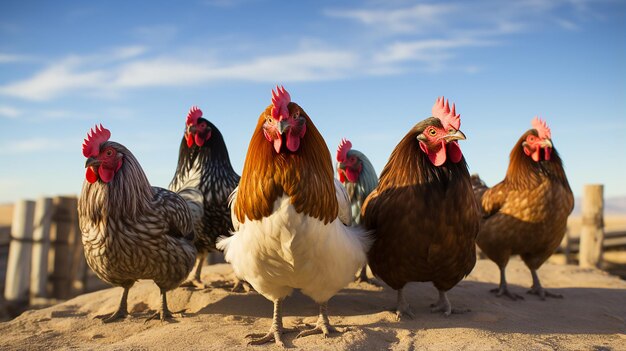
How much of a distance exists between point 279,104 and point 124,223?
209 centimetres

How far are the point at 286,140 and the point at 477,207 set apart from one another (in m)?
2.17

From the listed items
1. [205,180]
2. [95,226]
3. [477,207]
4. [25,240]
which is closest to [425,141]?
[477,207]

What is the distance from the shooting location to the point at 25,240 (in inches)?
362

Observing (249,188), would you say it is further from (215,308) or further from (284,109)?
(215,308)

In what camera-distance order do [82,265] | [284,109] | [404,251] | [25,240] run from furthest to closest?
1. [82,265]
2. [25,240]
3. [404,251]
4. [284,109]

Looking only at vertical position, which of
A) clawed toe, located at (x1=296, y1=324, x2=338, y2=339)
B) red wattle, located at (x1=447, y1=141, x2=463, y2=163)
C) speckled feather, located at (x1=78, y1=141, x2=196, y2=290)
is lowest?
clawed toe, located at (x1=296, y1=324, x2=338, y2=339)

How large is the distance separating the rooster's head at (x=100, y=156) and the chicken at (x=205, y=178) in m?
1.26

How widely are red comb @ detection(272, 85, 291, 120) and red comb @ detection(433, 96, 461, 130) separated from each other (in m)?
1.55

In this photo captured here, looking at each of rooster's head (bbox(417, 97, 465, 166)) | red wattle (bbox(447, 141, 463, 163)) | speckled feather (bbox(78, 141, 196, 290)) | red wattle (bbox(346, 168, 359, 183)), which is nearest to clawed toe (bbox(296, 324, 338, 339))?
speckled feather (bbox(78, 141, 196, 290))

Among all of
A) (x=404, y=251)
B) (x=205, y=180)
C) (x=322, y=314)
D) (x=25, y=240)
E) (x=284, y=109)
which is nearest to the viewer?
(x=284, y=109)

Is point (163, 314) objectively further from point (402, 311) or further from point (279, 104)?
point (279, 104)

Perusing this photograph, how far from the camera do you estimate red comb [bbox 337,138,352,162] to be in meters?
6.36

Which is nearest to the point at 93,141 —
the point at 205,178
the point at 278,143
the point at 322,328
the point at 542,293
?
the point at 205,178

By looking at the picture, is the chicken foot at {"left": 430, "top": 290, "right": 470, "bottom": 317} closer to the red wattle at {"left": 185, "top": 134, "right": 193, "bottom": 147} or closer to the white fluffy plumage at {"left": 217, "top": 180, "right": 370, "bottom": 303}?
the white fluffy plumage at {"left": 217, "top": 180, "right": 370, "bottom": 303}
